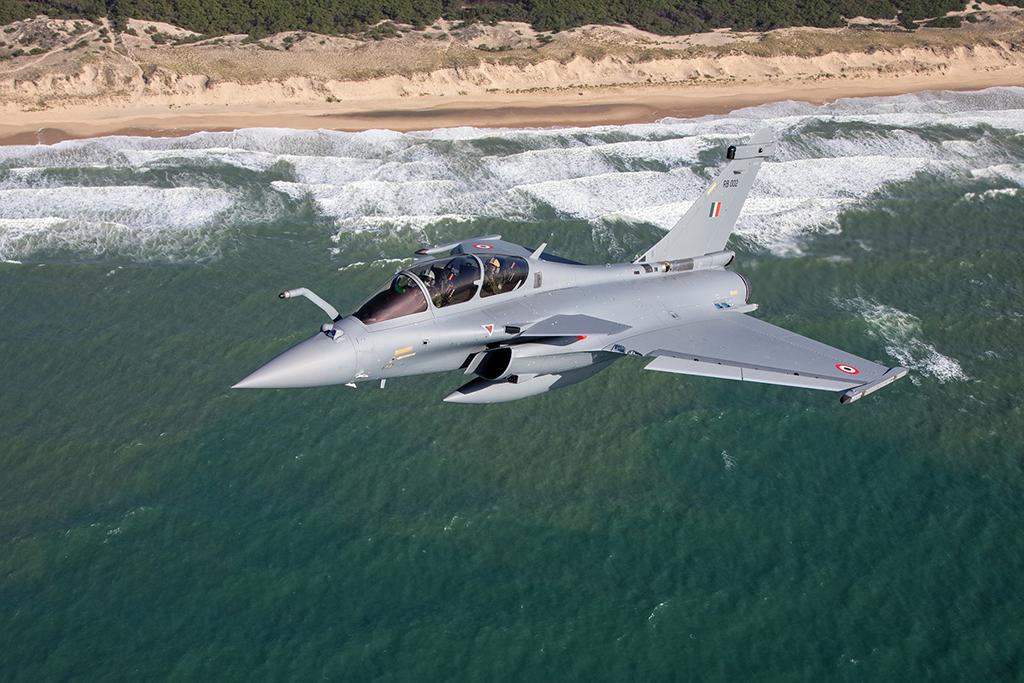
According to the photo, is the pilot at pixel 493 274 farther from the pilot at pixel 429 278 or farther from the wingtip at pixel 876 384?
the wingtip at pixel 876 384

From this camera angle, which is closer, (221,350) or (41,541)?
(41,541)

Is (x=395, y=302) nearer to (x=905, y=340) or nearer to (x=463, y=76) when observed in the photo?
(x=905, y=340)

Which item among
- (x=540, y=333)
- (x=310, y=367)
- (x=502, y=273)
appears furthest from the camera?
(x=502, y=273)

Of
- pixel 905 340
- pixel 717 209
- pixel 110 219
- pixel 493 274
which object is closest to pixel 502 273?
pixel 493 274

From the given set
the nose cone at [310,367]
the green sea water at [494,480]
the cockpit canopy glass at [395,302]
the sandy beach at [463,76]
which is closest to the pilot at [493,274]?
the cockpit canopy glass at [395,302]

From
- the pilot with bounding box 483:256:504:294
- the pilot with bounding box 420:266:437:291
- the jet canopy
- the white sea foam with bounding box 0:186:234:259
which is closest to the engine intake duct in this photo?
the pilot with bounding box 483:256:504:294

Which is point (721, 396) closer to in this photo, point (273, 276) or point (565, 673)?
point (565, 673)

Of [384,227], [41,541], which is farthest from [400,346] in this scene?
[384,227]
